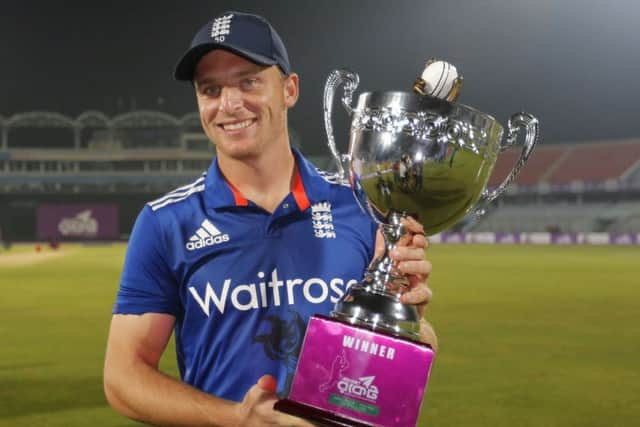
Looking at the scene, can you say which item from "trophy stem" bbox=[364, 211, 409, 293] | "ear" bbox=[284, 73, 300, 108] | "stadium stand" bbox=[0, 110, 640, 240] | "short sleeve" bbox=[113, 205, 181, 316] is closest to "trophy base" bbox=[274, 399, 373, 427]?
"trophy stem" bbox=[364, 211, 409, 293]

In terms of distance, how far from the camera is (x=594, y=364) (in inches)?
320

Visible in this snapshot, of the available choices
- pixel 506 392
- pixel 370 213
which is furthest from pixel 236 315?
pixel 506 392

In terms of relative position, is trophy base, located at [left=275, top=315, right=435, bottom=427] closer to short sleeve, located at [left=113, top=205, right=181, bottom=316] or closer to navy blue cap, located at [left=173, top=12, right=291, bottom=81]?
short sleeve, located at [left=113, top=205, right=181, bottom=316]

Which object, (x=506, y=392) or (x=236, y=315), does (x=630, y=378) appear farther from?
(x=236, y=315)

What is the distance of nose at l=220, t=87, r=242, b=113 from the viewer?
2.13 meters

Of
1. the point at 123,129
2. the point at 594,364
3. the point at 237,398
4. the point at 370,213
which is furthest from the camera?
the point at 123,129

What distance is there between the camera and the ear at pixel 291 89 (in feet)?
7.74

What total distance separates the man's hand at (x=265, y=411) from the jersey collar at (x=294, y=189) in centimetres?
73

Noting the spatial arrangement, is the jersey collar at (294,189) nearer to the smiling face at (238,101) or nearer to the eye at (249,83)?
the smiling face at (238,101)

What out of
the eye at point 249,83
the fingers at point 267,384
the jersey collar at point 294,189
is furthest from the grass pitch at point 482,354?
the fingers at point 267,384

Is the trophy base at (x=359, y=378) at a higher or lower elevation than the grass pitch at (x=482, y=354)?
higher

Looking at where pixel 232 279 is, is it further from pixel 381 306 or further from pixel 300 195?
pixel 381 306

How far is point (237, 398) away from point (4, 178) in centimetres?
7126

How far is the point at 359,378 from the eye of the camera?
1.73 metres
